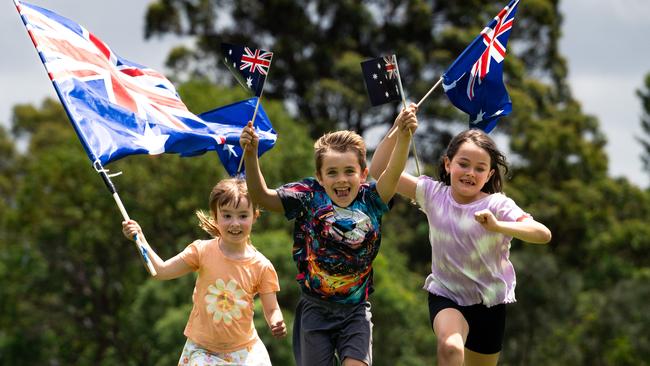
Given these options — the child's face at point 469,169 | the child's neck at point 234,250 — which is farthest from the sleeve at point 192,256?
the child's face at point 469,169

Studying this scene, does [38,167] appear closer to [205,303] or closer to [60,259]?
[60,259]

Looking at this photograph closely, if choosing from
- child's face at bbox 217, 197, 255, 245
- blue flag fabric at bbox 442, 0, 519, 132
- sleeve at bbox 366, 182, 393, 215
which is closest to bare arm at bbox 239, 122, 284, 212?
child's face at bbox 217, 197, 255, 245

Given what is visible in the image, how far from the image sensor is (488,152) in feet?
26.4

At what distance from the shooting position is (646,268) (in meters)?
38.5

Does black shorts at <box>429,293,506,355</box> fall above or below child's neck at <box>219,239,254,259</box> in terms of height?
below

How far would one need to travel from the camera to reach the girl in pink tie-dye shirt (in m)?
7.98

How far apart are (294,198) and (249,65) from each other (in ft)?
3.52

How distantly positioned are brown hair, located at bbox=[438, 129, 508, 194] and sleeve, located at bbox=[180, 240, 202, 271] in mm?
1750

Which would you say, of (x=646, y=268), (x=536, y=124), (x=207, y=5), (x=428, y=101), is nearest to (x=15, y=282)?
(x=207, y=5)

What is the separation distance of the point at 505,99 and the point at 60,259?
93.9 feet

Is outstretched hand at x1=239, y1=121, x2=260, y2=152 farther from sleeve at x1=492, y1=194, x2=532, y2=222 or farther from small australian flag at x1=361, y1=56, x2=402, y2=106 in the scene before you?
sleeve at x1=492, y1=194, x2=532, y2=222

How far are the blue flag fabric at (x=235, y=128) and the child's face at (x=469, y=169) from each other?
5.65 ft

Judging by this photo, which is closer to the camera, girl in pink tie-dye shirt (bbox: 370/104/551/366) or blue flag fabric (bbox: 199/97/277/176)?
girl in pink tie-dye shirt (bbox: 370/104/551/366)

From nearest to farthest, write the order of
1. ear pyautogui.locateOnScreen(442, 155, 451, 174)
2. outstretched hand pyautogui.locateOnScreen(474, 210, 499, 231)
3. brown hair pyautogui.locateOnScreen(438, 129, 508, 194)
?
outstretched hand pyautogui.locateOnScreen(474, 210, 499, 231) < brown hair pyautogui.locateOnScreen(438, 129, 508, 194) < ear pyautogui.locateOnScreen(442, 155, 451, 174)
